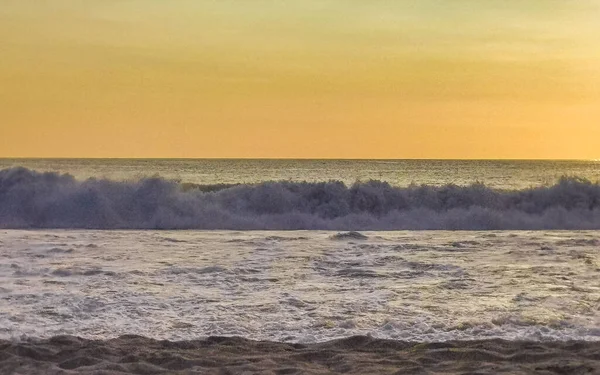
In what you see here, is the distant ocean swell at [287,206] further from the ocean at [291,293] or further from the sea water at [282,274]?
the ocean at [291,293]

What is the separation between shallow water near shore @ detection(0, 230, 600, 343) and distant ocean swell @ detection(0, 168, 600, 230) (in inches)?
297

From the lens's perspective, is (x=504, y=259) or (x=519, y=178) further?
(x=519, y=178)

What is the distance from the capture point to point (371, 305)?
336 inches

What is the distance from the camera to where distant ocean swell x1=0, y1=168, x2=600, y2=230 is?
22438 millimetres

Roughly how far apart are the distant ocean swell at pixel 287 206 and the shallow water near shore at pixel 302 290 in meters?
7.54

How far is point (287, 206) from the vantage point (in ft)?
79.7

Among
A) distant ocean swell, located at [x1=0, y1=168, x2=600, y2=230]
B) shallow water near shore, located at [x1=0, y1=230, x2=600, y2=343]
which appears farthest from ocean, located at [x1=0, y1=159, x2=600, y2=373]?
distant ocean swell, located at [x1=0, y1=168, x2=600, y2=230]

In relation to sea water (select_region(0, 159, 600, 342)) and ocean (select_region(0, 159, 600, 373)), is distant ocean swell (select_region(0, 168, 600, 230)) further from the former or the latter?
ocean (select_region(0, 159, 600, 373))

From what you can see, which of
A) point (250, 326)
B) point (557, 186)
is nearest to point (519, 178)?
point (557, 186)

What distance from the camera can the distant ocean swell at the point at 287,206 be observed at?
2244 centimetres

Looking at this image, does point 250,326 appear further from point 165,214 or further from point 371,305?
point 165,214

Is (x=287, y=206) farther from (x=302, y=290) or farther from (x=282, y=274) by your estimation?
(x=302, y=290)

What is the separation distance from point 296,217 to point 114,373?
674 inches

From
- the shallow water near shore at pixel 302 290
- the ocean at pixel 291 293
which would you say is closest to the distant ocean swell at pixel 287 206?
the ocean at pixel 291 293
